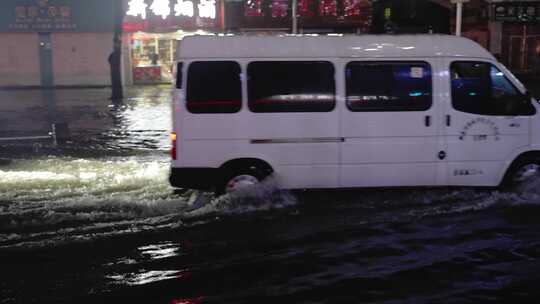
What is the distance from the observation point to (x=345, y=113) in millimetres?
8508

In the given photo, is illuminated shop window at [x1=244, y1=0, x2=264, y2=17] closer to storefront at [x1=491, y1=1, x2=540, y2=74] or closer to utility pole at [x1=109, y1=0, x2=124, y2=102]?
utility pole at [x1=109, y1=0, x2=124, y2=102]

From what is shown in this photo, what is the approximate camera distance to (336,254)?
670cm

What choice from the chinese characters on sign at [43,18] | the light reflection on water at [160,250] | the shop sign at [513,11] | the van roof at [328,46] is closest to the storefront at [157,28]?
the chinese characters on sign at [43,18]

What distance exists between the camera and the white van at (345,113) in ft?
27.4

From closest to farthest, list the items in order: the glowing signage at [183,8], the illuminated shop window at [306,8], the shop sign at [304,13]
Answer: the shop sign at [304,13] < the illuminated shop window at [306,8] < the glowing signage at [183,8]

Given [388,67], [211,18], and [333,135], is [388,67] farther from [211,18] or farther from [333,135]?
[211,18]

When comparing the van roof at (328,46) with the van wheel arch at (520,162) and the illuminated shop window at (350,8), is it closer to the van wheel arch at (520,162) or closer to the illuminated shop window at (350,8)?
the van wheel arch at (520,162)

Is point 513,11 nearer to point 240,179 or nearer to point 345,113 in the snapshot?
point 345,113

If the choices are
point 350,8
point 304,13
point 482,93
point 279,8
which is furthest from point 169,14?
point 482,93

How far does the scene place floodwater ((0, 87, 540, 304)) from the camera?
567cm

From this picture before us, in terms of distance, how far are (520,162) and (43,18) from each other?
29299mm

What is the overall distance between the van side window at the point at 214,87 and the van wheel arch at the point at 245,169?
71 cm

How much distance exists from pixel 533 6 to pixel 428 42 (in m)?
28.8

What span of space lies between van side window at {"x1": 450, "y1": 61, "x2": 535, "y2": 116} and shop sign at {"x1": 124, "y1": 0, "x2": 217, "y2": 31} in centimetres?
2672
